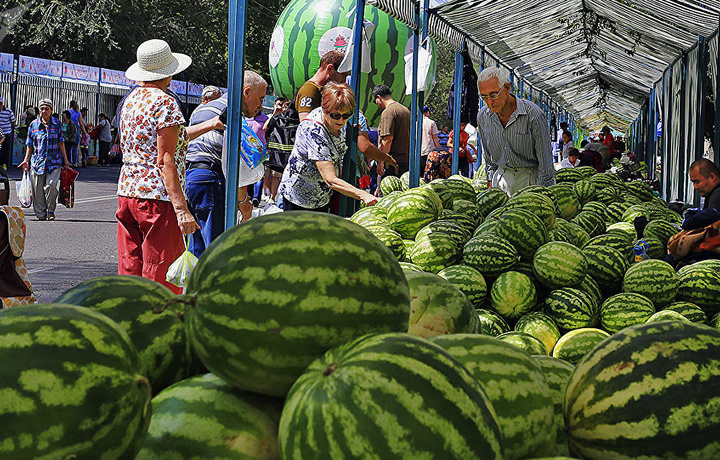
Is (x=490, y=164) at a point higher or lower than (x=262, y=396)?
higher

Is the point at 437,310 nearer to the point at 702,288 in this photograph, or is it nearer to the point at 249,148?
the point at 702,288

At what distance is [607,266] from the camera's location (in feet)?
13.1

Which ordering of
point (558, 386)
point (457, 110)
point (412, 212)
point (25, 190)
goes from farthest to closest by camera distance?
point (25, 190)
point (457, 110)
point (412, 212)
point (558, 386)

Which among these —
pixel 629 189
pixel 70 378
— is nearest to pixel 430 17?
pixel 629 189

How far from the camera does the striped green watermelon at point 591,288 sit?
12.5 ft

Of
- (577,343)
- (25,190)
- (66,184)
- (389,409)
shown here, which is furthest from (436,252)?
(66,184)

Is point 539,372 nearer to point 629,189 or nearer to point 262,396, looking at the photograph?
point 262,396

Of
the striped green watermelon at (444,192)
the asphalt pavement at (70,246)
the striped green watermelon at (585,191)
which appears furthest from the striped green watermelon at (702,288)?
the asphalt pavement at (70,246)

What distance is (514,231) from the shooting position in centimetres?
395

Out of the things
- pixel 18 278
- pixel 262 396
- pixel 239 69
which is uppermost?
pixel 239 69

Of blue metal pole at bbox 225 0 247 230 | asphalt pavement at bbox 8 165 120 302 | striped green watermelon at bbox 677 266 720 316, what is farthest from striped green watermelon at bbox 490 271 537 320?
asphalt pavement at bbox 8 165 120 302

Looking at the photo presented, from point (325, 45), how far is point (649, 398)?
1015 cm

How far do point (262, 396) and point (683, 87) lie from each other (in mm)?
12636

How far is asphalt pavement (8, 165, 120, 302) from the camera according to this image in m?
7.64
